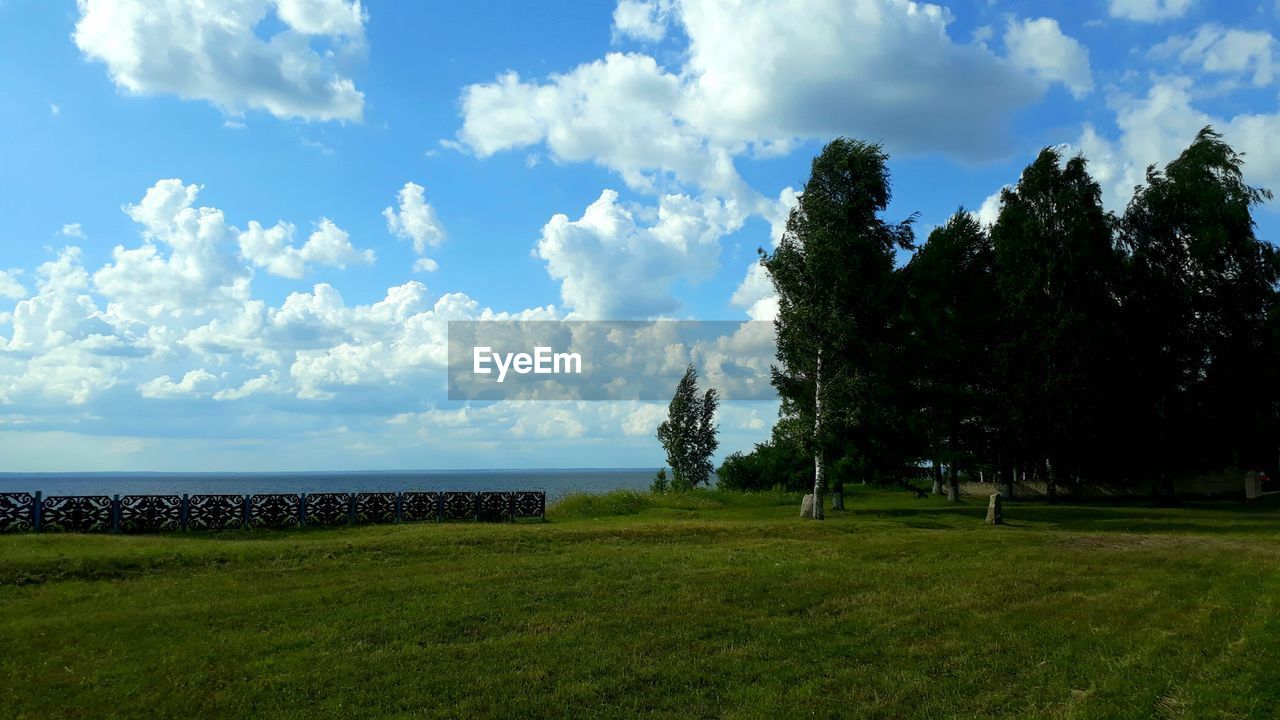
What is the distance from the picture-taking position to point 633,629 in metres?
13.8

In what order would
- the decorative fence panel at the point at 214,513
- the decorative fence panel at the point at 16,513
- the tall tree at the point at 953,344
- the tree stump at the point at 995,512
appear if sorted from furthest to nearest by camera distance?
the tall tree at the point at 953,344, the tree stump at the point at 995,512, the decorative fence panel at the point at 214,513, the decorative fence panel at the point at 16,513

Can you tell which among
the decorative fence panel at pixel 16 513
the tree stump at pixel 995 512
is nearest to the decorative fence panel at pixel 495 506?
the decorative fence panel at pixel 16 513

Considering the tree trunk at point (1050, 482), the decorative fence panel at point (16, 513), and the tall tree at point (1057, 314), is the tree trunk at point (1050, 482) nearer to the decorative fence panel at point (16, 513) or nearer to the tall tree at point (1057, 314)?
the tall tree at point (1057, 314)

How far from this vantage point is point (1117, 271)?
47.0 m

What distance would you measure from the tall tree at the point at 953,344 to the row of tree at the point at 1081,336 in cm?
12

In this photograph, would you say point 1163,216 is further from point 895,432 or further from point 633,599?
point 633,599

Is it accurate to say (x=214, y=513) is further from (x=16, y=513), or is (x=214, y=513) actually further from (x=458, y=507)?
(x=458, y=507)

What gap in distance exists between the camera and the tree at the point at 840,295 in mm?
37594

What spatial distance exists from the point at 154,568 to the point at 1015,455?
44.9 meters

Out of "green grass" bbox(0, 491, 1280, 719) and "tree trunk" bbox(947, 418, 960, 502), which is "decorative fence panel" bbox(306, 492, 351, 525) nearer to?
"green grass" bbox(0, 491, 1280, 719)

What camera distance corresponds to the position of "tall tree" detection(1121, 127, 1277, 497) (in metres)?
45.9

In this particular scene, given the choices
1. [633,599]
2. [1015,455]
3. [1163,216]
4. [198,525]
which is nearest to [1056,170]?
[1163,216]

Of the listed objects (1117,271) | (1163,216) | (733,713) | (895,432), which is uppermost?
(1163,216)

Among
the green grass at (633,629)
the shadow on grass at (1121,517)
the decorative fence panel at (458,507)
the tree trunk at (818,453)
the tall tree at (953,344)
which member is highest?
the tall tree at (953,344)
